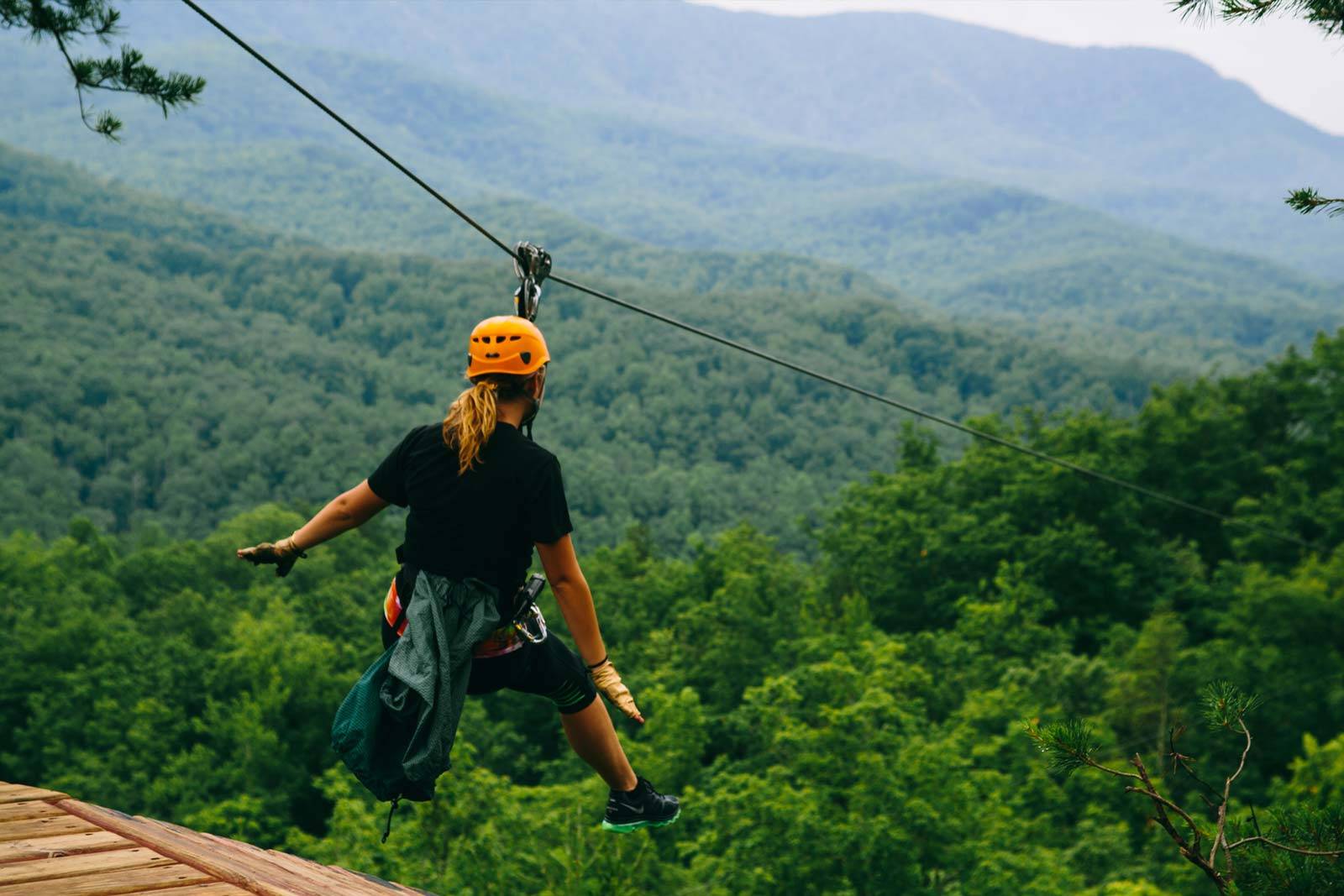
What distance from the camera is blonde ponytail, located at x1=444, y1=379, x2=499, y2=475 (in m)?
3.30

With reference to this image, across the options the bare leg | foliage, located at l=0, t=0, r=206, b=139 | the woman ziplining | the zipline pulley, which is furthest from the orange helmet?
foliage, located at l=0, t=0, r=206, b=139

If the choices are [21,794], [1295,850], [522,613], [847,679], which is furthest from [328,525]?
[847,679]

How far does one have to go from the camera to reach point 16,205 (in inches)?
5969

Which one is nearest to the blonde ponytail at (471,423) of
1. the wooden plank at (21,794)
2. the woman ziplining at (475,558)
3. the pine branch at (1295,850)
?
the woman ziplining at (475,558)

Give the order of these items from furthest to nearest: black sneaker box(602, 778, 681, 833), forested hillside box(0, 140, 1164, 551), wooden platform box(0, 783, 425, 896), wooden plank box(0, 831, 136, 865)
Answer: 1. forested hillside box(0, 140, 1164, 551)
2. black sneaker box(602, 778, 681, 833)
3. wooden plank box(0, 831, 136, 865)
4. wooden platform box(0, 783, 425, 896)

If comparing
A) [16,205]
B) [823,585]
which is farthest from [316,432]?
[16,205]

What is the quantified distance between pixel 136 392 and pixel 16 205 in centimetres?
6893

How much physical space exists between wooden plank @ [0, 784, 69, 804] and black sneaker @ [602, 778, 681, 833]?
5.49 feet

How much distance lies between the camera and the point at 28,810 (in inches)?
137

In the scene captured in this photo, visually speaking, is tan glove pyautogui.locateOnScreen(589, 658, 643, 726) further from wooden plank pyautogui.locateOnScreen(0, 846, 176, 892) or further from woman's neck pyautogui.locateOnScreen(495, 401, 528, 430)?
wooden plank pyautogui.locateOnScreen(0, 846, 176, 892)

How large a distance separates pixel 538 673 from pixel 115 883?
1.24 metres

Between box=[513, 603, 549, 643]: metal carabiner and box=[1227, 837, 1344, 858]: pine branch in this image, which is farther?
box=[513, 603, 549, 643]: metal carabiner

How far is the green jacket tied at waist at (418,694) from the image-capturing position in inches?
131

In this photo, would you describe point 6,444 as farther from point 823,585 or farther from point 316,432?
point 823,585
